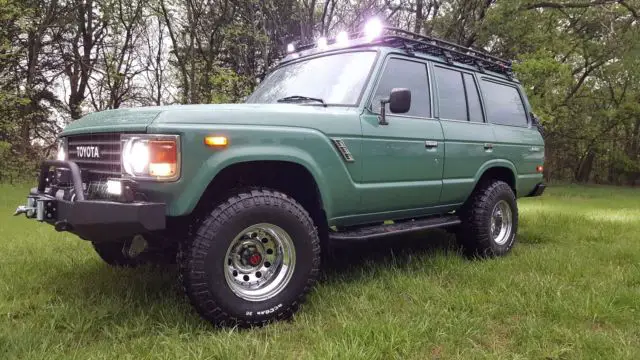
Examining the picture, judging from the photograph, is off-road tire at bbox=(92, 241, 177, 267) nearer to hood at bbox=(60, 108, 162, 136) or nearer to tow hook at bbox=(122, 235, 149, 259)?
tow hook at bbox=(122, 235, 149, 259)

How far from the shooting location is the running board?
12.2ft

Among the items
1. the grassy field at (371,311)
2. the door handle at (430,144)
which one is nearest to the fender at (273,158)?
the grassy field at (371,311)

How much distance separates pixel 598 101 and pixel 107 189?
96.8 ft

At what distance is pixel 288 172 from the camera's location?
137 inches

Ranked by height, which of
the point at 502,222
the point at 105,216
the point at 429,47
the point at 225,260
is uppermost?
the point at 429,47

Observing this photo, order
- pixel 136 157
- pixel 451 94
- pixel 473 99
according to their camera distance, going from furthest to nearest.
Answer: pixel 473 99, pixel 451 94, pixel 136 157

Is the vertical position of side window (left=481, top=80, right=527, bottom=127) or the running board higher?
side window (left=481, top=80, right=527, bottom=127)

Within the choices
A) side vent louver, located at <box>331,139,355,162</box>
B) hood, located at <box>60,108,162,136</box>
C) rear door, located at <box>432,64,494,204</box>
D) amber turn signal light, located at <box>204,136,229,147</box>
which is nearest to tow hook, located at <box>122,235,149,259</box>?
hood, located at <box>60,108,162,136</box>

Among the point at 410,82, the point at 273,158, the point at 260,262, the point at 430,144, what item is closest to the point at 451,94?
the point at 410,82

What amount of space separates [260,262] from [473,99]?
3073mm

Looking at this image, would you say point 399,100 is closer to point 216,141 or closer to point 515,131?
point 216,141

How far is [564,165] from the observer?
31.0 m

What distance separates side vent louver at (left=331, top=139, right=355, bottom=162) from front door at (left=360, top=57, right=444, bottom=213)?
147 mm

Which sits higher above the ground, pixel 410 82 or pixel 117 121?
pixel 410 82
